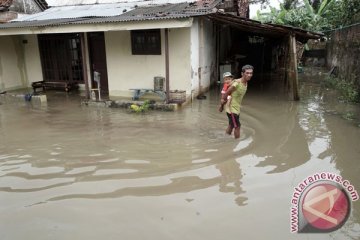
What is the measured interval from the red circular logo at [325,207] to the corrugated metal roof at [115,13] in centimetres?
607

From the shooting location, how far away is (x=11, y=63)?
1382 centimetres

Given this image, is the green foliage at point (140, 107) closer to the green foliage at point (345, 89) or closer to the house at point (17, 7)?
the green foliage at point (345, 89)

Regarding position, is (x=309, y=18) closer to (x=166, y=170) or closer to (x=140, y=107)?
(x=140, y=107)

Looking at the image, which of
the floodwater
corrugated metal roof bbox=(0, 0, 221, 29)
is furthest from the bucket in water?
corrugated metal roof bbox=(0, 0, 221, 29)

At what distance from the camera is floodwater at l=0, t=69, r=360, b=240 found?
159 inches

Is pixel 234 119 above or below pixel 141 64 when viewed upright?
below

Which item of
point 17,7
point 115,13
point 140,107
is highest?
point 17,7

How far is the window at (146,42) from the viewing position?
10.8 meters

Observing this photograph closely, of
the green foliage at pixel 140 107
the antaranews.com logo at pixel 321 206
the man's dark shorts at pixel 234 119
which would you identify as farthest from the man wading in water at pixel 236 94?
the green foliage at pixel 140 107

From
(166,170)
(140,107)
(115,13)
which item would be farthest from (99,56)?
(166,170)

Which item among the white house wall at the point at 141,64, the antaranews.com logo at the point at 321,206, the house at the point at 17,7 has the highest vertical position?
the house at the point at 17,7

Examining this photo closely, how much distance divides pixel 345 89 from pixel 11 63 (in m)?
13.7

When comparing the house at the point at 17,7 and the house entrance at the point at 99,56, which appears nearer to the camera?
the house entrance at the point at 99,56

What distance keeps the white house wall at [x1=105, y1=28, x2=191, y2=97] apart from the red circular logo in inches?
269
